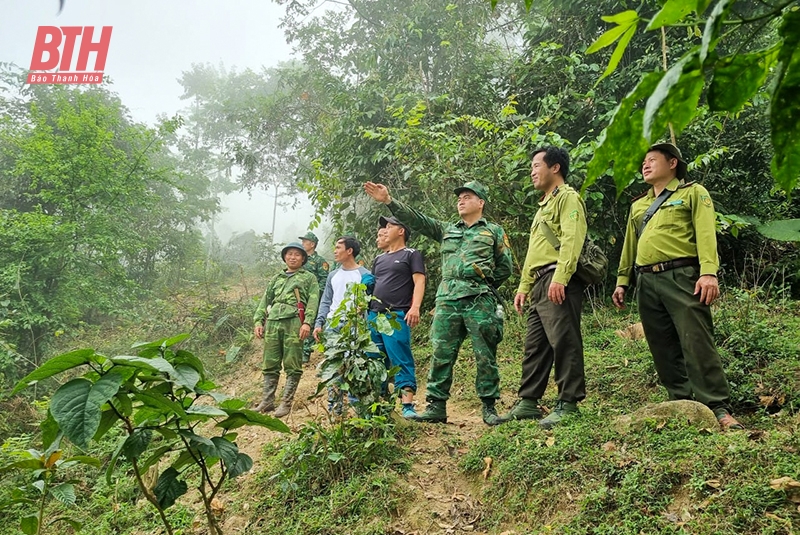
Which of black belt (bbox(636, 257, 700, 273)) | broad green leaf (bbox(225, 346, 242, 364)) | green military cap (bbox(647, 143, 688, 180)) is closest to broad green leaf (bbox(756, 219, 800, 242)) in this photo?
green military cap (bbox(647, 143, 688, 180))

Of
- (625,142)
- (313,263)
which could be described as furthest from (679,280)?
(313,263)

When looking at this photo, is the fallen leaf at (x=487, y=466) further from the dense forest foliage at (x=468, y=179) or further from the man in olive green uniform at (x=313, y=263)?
the man in olive green uniform at (x=313, y=263)

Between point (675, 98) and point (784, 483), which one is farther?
point (784, 483)

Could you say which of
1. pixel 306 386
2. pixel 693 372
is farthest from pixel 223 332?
pixel 693 372

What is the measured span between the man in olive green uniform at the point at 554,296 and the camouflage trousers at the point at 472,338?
233 mm

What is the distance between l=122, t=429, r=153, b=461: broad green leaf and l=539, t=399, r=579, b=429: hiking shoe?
2.50m

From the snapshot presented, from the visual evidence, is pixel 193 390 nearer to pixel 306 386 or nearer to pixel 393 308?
pixel 393 308

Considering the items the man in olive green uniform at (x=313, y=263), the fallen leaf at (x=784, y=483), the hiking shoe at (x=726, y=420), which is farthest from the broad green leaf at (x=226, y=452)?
the man in olive green uniform at (x=313, y=263)

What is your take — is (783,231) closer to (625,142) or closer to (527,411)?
(527,411)

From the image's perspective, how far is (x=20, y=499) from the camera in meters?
1.34

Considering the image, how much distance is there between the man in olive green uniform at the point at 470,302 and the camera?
11.7 feet

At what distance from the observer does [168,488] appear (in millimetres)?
1374

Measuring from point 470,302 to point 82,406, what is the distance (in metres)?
2.85

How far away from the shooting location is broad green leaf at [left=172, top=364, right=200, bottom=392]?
1.16m
